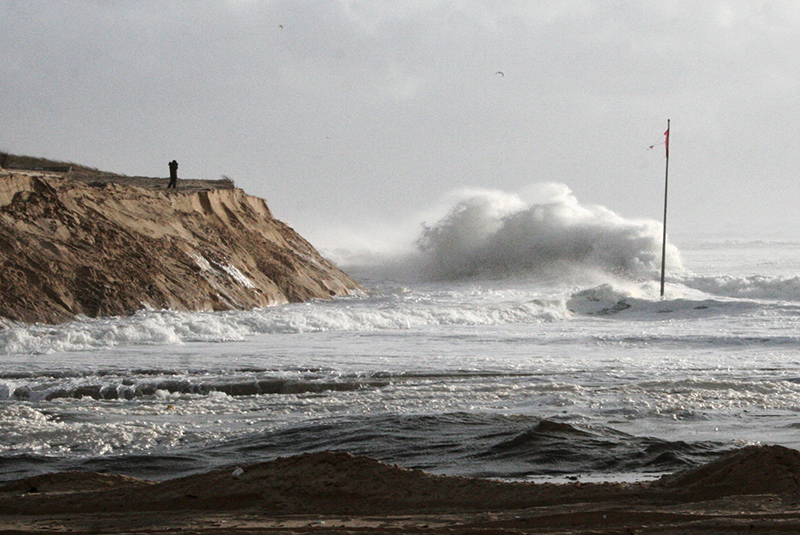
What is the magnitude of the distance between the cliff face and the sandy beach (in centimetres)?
1270

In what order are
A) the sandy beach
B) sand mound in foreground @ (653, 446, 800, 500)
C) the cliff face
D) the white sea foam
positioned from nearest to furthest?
the sandy beach, sand mound in foreground @ (653, 446, 800, 500), the cliff face, the white sea foam

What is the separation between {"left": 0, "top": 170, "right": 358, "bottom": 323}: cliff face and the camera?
1820 centimetres

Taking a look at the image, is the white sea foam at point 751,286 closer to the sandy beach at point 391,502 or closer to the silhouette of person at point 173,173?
the silhouette of person at point 173,173

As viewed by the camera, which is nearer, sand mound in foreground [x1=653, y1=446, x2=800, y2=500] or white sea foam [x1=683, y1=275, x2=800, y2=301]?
sand mound in foreground [x1=653, y1=446, x2=800, y2=500]

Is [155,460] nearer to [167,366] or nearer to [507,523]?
[507,523]

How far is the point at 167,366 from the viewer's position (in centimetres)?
1265

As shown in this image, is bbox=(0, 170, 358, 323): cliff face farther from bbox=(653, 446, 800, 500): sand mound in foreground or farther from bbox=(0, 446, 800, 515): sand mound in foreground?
bbox=(653, 446, 800, 500): sand mound in foreground

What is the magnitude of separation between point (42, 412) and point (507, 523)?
6095 millimetres

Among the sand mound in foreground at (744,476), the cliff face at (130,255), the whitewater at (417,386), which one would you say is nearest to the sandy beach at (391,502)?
the sand mound in foreground at (744,476)

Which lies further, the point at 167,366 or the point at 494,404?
the point at 167,366

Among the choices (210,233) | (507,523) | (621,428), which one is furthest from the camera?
(210,233)

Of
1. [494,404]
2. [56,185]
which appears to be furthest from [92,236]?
[494,404]

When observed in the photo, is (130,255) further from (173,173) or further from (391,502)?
(391,502)

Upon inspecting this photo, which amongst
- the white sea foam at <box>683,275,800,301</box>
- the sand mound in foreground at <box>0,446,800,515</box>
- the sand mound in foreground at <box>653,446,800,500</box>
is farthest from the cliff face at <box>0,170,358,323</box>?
the white sea foam at <box>683,275,800,301</box>
